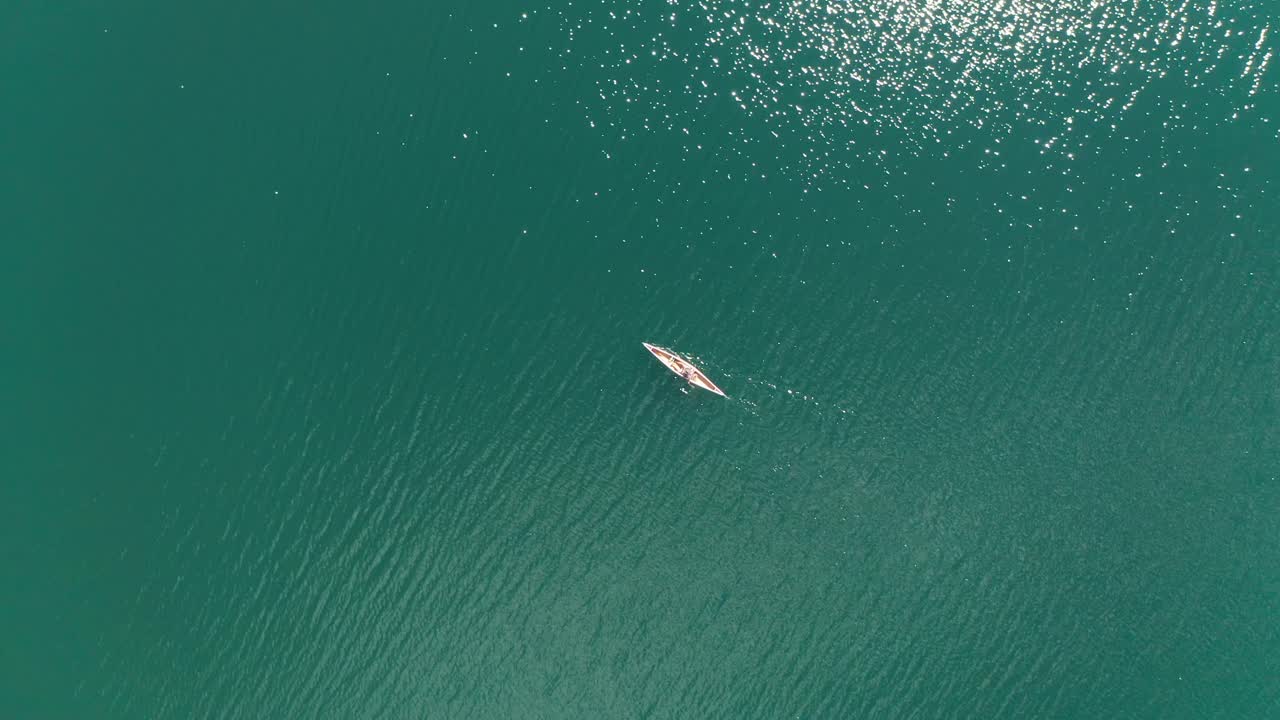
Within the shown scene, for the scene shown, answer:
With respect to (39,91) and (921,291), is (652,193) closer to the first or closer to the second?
(921,291)

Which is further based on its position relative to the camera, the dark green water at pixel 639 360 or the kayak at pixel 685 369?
the kayak at pixel 685 369

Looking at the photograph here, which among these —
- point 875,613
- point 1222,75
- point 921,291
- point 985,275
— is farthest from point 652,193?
point 1222,75

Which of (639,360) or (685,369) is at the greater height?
(685,369)

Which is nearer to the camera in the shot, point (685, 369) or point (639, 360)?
point (685, 369)

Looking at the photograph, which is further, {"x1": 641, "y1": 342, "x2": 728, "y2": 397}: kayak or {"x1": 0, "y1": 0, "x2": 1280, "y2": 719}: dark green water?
{"x1": 641, "y1": 342, "x2": 728, "y2": 397}: kayak
